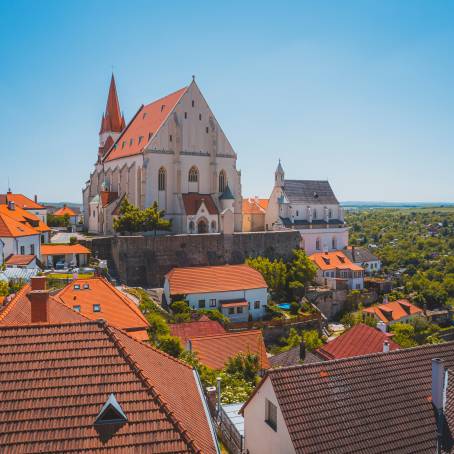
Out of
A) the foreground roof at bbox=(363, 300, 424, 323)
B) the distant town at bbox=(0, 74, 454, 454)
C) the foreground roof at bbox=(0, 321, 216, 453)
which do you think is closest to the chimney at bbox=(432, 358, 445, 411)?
the distant town at bbox=(0, 74, 454, 454)

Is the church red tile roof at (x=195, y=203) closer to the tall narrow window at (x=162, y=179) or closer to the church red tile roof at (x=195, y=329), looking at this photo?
the tall narrow window at (x=162, y=179)

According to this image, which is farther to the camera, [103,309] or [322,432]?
[103,309]

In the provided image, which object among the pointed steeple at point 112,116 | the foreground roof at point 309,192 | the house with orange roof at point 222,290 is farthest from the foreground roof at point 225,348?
the pointed steeple at point 112,116

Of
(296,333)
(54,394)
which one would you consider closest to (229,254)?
(296,333)

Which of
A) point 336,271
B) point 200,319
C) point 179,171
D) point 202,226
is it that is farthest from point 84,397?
point 336,271

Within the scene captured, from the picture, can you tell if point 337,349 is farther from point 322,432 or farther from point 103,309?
point 322,432
